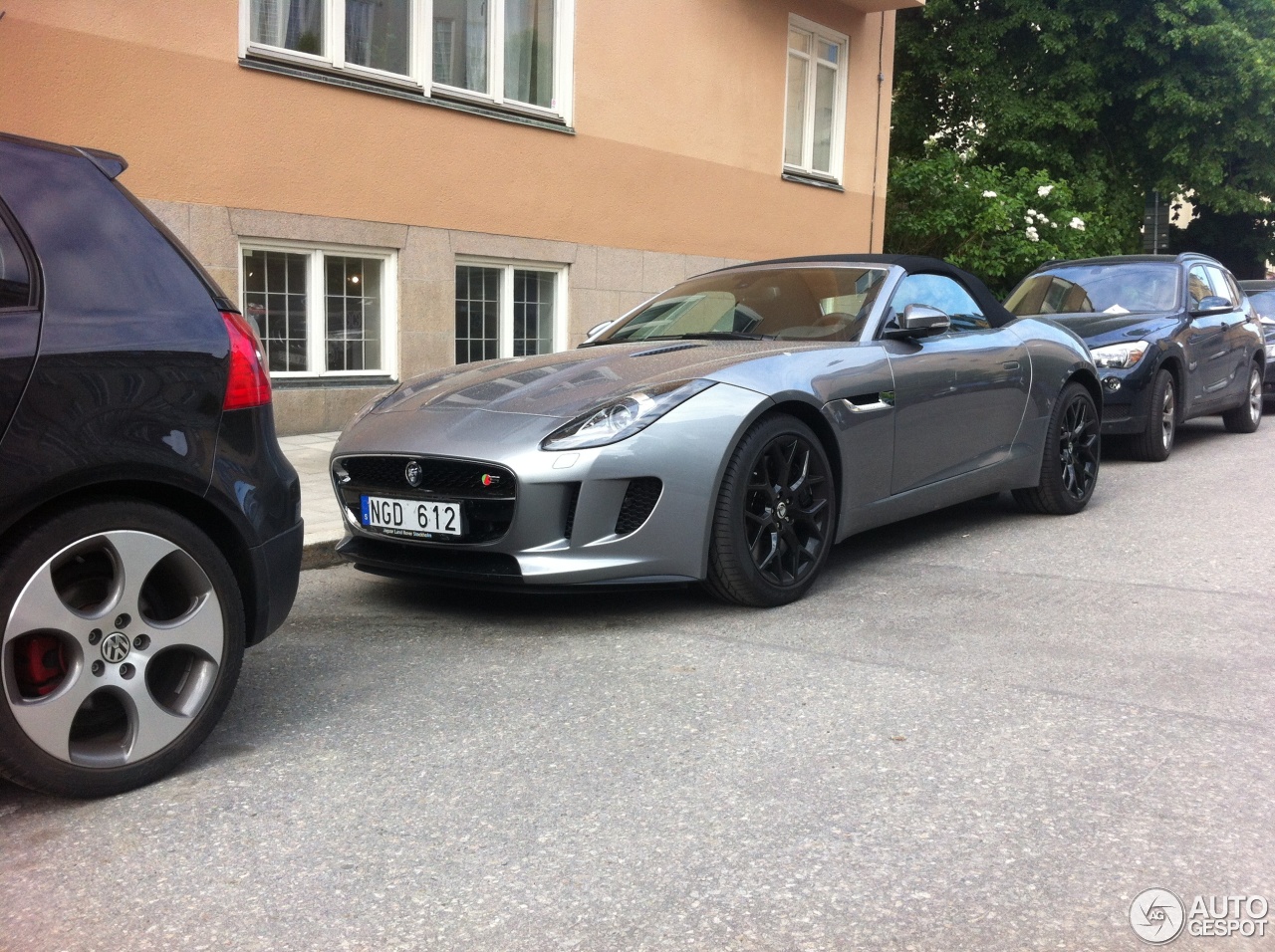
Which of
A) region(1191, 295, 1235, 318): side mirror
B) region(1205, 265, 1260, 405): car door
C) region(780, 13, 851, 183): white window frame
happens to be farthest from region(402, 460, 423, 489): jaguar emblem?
region(780, 13, 851, 183): white window frame

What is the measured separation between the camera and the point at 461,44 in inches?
461

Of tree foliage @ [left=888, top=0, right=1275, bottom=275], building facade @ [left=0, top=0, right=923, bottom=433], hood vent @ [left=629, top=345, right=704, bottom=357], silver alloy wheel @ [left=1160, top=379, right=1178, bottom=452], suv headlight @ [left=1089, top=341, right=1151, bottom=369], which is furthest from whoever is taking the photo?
tree foliage @ [left=888, top=0, right=1275, bottom=275]

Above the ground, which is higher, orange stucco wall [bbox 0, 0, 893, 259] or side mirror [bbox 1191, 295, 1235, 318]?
orange stucco wall [bbox 0, 0, 893, 259]

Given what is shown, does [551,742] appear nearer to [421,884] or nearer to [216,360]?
[421,884]

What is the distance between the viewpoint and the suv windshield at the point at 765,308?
5.84m

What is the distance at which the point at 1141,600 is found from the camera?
207 inches

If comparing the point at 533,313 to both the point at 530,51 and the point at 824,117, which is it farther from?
the point at 824,117

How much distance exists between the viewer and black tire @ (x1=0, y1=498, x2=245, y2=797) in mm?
2904

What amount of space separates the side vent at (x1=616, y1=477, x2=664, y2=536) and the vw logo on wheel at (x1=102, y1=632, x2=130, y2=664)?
1.91 m

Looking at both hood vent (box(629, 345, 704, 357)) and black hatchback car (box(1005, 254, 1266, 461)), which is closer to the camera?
hood vent (box(629, 345, 704, 357))

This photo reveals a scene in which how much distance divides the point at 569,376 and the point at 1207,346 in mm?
7575

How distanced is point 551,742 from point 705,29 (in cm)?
1206

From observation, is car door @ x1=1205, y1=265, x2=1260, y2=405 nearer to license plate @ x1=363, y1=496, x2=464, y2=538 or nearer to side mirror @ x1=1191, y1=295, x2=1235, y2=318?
side mirror @ x1=1191, y1=295, x2=1235, y2=318

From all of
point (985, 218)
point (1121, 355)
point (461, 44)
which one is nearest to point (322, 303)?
point (461, 44)
